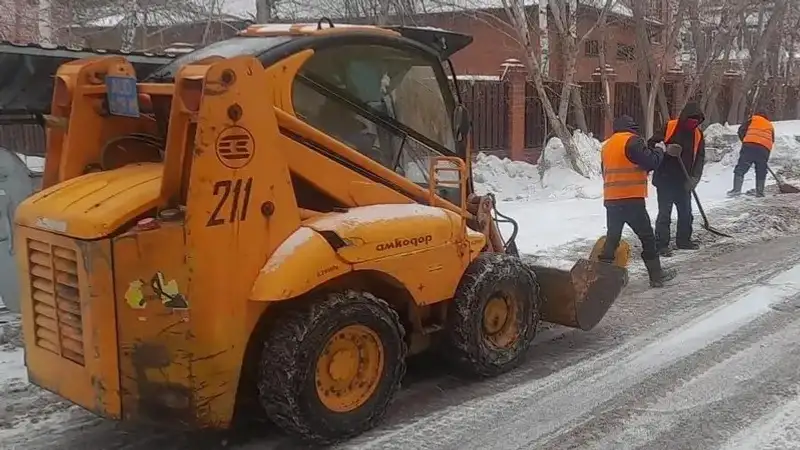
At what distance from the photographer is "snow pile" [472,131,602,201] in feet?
51.4

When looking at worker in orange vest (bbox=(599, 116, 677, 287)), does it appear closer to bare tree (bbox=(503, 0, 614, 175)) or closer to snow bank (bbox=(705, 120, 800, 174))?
bare tree (bbox=(503, 0, 614, 175))

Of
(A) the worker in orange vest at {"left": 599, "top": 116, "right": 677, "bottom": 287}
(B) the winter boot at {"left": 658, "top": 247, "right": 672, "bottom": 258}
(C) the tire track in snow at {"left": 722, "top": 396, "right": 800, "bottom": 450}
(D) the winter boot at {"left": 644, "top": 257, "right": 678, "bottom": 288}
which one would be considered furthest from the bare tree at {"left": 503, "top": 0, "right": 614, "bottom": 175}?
(C) the tire track in snow at {"left": 722, "top": 396, "right": 800, "bottom": 450}

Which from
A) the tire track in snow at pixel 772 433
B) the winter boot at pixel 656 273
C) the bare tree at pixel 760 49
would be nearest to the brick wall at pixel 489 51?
the bare tree at pixel 760 49

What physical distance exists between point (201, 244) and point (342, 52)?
1536mm

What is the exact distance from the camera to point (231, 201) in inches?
151

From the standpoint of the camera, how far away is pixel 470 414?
4.75 metres

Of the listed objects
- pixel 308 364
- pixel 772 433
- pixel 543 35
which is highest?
pixel 543 35

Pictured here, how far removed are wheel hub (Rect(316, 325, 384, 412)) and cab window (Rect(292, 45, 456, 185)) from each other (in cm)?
108

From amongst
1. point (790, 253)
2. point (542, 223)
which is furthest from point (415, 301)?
point (542, 223)

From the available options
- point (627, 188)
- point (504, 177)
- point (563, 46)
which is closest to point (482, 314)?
point (627, 188)

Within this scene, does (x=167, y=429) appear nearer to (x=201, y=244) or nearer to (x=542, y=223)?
(x=201, y=244)

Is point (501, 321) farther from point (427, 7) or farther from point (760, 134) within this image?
point (427, 7)

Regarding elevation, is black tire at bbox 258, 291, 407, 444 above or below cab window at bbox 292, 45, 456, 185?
below

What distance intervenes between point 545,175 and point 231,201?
13.7m
